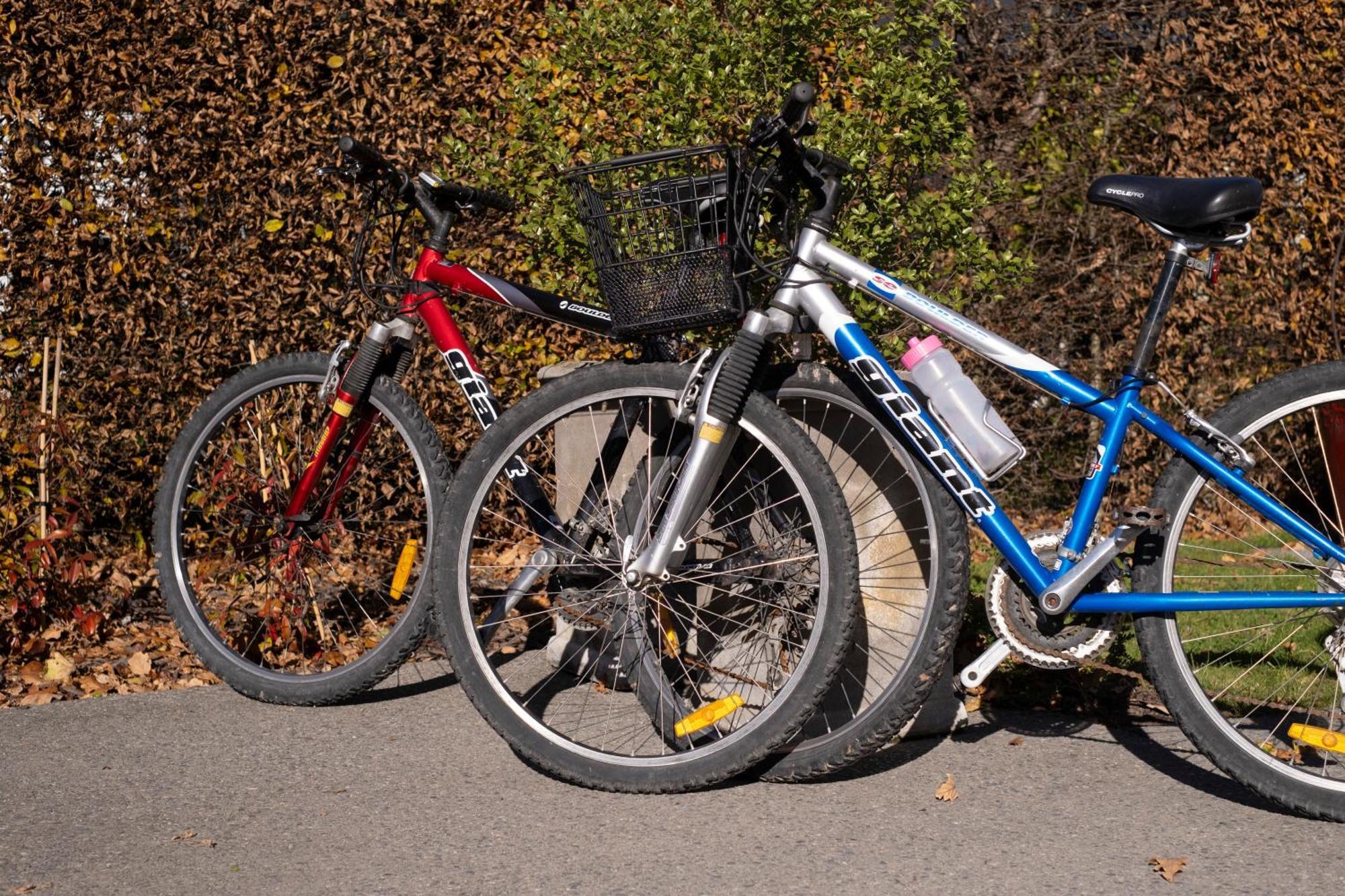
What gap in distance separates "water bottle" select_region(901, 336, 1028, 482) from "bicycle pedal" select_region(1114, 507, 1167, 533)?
11.3 inches

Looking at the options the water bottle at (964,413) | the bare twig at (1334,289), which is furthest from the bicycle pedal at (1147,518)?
the bare twig at (1334,289)

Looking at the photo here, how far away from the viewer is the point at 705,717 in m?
3.53

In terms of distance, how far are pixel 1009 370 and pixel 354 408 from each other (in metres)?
2.03

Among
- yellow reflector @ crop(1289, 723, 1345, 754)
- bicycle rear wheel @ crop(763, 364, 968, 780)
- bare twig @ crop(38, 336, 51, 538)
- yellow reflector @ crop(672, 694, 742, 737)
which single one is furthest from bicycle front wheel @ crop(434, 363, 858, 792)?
bare twig @ crop(38, 336, 51, 538)

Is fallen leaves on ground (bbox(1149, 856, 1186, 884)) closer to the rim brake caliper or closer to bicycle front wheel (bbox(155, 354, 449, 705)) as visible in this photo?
bicycle front wheel (bbox(155, 354, 449, 705))

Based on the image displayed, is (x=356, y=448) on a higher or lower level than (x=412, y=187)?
lower

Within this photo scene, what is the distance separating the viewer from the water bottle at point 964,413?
3303 millimetres

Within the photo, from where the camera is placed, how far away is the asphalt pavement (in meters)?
2.93

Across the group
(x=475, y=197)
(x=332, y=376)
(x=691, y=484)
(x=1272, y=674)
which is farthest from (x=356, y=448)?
(x=1272, y=674)

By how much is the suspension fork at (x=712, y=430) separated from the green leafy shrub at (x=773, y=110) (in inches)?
28.1

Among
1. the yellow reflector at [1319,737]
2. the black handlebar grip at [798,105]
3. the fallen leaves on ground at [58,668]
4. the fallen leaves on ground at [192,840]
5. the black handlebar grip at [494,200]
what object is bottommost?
the fallen leaves on ground at [58,668]

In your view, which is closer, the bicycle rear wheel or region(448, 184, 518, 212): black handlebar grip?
the bicycle rear wheel

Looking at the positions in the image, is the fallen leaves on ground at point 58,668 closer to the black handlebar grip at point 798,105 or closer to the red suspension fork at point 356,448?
the red suspension fork at point 356,448

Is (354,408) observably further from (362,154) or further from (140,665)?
(140,665)
